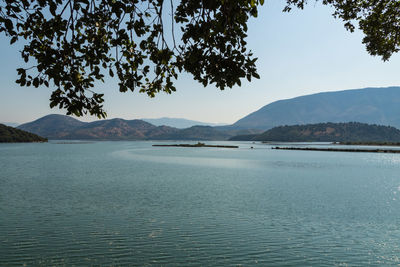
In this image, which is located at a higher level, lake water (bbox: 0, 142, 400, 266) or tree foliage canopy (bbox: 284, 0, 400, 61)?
tree foliage canopy (bbox: 284, 0, 400, 61)

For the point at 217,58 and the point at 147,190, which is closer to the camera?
the point at 217,58

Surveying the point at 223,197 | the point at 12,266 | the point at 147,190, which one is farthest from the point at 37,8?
the point at 147,190

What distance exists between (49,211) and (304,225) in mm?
18902

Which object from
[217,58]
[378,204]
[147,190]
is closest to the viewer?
[217,58]

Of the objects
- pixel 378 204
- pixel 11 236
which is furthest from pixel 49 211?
pixel 378 204

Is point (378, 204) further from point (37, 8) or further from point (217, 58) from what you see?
point (37, 8)

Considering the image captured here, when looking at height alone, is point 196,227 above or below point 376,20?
below

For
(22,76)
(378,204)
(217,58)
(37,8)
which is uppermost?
(37,8)

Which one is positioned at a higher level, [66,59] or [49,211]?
[66,59]

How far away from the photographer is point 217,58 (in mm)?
9477

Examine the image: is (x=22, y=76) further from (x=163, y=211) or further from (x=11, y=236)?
(x=163, y=211)

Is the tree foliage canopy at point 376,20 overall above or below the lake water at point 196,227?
above

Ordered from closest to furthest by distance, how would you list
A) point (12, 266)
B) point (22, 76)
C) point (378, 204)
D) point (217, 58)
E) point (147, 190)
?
point (22, 76) < point (217, 58) < point (12, 266) < point (378, 204) < point (147, 190)

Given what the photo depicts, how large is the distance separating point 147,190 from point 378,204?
23392 mm
